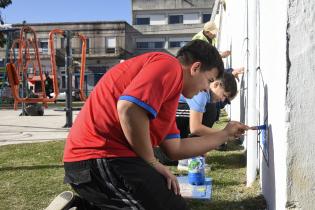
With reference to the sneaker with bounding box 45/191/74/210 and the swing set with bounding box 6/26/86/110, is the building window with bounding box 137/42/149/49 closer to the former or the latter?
the swing set with bounding box 6/26/86/110

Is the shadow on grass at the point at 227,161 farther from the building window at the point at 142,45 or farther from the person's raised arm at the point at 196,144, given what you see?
the building window at the point at 142,45

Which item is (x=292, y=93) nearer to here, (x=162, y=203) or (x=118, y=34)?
(x=162, y=203)

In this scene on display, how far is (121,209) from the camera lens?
218cm

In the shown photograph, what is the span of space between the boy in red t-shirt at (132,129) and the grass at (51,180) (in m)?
1.29

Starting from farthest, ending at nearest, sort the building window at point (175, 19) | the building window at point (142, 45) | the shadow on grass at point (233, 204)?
the building window at point (175, 19) < the building window at point (142, 45) < the shadow on grass at point (233, 204)

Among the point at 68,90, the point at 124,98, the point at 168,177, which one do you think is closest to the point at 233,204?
the point at 168,177

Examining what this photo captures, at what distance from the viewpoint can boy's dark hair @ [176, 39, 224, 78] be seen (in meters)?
2.31

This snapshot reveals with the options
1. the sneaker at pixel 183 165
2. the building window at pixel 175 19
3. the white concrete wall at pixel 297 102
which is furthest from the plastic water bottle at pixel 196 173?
the building window at pixel 175 19

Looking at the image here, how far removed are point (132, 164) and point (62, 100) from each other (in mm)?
27506

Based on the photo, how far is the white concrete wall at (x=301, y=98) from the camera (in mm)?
2275

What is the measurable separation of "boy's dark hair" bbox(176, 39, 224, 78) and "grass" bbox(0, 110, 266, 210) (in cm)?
140

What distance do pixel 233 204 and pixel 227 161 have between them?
67.3 inches

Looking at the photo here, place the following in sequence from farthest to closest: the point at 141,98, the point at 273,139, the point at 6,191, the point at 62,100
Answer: the point at 62,100
the point at 6,191
the point at 273,139
the point at 141,98

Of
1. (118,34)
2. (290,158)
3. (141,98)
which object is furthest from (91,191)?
(118,34)
